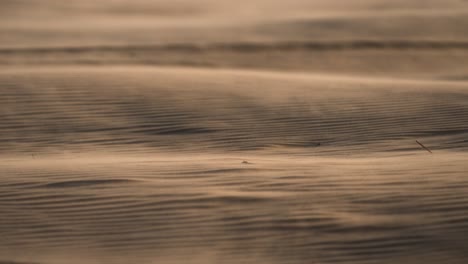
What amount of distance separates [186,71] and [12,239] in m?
4.61

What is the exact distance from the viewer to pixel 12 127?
6.55 m

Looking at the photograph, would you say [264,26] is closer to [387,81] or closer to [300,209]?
[387,81]

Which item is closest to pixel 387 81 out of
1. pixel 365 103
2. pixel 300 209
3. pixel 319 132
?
pixel 365 103

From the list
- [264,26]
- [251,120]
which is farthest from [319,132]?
[264,26]

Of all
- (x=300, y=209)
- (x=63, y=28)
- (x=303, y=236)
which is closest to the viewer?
(x=303, y=236)

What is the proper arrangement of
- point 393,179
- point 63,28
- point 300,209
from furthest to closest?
point 63,28
point 393,179
point 300,209

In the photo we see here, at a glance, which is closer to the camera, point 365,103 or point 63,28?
point 365,103

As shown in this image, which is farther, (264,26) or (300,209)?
(264,26)

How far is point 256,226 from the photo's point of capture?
441 cm

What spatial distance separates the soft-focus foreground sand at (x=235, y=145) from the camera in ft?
14.1

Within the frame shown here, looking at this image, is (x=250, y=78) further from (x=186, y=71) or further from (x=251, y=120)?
(x=251, y=120)

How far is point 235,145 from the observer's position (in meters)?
6.11

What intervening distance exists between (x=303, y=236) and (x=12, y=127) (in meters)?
3.41

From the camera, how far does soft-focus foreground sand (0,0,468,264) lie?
429 cm
